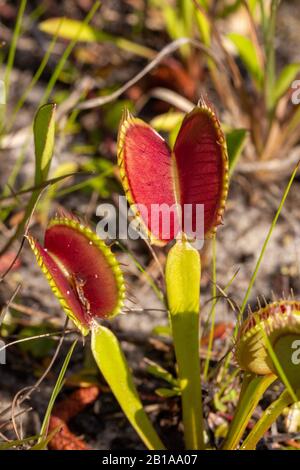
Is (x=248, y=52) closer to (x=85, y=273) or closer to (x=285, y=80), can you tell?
(x=285, y=80)

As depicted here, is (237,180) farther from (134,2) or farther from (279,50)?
(134,2)

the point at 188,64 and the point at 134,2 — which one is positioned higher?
the point at 134,2

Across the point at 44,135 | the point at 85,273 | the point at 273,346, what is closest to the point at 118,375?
the point at 85,273

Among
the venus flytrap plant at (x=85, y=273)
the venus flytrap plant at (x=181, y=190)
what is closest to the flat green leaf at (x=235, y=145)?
the venus flytrap plant at (x=181, y=190)

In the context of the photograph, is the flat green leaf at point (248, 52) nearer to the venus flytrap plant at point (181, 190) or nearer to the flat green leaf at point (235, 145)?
the flat green leaf at point (235, 145)

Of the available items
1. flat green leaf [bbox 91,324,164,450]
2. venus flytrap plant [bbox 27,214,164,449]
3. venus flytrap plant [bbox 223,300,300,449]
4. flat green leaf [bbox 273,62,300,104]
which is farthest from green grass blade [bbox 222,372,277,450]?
flat green leaf [bbox 273,62,300,104]

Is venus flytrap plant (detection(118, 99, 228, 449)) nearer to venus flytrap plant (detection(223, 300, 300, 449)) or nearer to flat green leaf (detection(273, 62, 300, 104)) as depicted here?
venus flytrap plant (detection(223, 300, 300, 449))

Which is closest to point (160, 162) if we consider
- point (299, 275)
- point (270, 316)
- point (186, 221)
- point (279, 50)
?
point (186, 221)
